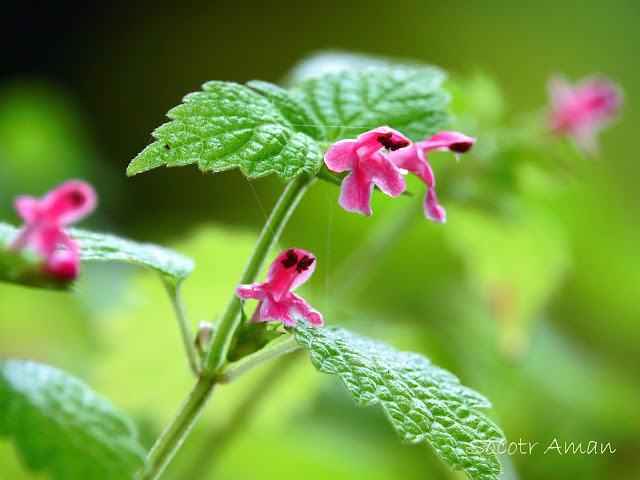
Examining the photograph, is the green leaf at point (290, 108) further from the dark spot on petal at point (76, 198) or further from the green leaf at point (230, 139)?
the dark spot on petal at point (76, 198)

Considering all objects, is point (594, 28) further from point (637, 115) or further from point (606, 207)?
point (606, 207)

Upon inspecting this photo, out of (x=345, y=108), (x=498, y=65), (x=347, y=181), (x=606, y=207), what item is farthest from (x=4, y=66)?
(x=347, y=181)

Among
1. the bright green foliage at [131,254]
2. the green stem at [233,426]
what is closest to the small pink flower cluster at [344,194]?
the bright green foliage at [131,254]

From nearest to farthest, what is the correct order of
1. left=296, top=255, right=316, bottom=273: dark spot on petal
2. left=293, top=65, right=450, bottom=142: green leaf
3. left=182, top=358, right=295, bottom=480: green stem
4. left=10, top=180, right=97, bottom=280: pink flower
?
left=10, top=180, right=97, bottom=280: pink flower, left=296, top=255, right=316, bottom=273: dark spot on petal, left=293, top=65, right=450, bottom=142: green leaf, left=182, top=358, right=295, bottom=480: green stem

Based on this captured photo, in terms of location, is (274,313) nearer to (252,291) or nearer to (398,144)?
(252,291)

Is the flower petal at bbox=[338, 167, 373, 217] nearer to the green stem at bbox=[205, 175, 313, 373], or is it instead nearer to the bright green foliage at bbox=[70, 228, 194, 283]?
the green stem at bbox=[205, 175, 313, 373]

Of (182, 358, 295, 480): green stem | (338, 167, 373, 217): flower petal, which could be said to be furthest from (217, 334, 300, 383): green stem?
(182, 358, 295, 480): green stem

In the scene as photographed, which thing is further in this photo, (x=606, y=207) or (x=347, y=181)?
(x=606, y=207)
